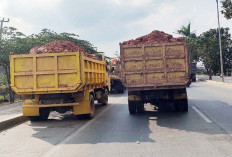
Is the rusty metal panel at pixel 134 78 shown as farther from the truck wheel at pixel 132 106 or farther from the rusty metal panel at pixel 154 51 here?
the truck wheel at pixel 132 106

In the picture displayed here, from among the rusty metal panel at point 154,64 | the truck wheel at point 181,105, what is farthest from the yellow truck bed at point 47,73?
the truck wheel at point 181,105

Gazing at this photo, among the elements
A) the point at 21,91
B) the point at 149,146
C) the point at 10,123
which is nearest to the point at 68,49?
the point at 21,91

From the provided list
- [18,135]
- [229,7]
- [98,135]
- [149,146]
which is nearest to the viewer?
[149,146]

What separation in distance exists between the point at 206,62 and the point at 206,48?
3.01m

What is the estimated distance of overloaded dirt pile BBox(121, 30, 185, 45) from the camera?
35.0 feet

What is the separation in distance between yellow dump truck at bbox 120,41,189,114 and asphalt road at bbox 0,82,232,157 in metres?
1.18

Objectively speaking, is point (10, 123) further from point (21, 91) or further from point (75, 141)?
point (75, 141)

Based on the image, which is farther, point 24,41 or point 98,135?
point 24,41

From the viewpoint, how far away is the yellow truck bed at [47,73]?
9.70m

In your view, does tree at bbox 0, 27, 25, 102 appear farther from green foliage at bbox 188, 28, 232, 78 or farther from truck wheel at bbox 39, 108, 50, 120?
green foliage at bbox 188, 28, 232, 78

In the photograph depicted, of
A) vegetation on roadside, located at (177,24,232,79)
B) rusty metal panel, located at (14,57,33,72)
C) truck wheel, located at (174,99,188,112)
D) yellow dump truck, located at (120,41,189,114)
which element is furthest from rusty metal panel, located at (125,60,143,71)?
vegetation on roadside, located at (177,24,232,79)

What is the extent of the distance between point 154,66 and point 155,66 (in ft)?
0.11

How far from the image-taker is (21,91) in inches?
386

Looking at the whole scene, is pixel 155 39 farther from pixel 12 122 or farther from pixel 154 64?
pixel 12 122
